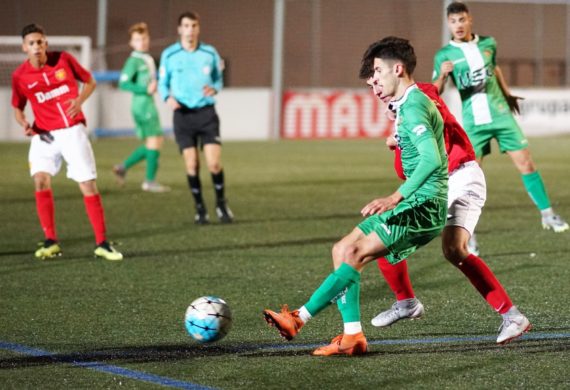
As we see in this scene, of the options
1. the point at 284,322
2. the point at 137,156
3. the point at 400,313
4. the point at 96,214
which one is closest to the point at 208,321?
the point at 284,322

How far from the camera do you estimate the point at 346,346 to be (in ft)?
18.5

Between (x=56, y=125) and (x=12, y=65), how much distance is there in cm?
1606

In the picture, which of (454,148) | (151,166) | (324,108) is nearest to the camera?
(454,148)

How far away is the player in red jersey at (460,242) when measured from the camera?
5.96 metres

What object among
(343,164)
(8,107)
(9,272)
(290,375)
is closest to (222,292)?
(9,272)

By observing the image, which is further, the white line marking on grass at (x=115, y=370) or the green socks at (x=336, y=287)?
the green socks at (x=336, y=287)

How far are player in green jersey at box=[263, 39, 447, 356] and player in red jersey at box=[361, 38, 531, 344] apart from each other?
0.90ft

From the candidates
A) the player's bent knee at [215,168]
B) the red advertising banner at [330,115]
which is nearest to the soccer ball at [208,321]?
the player's bent knee at [215,168]

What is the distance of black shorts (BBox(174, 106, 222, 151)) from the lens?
38.5 ft

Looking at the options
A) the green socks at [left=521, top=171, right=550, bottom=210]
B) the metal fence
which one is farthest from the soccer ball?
the metal fence

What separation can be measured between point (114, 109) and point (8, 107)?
244cm

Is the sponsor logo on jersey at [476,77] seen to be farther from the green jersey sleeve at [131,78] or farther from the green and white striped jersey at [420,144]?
the green jersey sleeve at [131,78]

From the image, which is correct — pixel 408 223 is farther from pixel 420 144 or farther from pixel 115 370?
pixel 115 370

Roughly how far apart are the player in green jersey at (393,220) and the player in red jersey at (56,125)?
3880 mm
